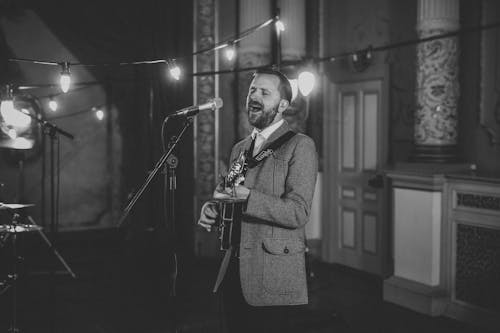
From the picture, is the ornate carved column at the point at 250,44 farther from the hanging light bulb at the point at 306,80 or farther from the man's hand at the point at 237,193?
the man's hand at the point at 237,193

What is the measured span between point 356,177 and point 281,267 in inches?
179

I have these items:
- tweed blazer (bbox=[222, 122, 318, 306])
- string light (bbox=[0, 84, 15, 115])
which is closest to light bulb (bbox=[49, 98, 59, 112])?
string light (bbox=[0, 84, 15, 115])

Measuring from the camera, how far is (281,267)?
7.72 feet

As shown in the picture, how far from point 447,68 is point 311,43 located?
2.56 metres

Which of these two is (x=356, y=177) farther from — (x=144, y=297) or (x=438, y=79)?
(x=144, y=297)

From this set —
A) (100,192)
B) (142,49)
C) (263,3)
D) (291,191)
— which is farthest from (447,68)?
(100,192)

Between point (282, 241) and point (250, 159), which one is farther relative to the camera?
point (250, 159)

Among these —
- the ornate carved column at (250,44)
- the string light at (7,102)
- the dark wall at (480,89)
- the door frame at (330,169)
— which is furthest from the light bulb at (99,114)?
the dark wall at (480,89)

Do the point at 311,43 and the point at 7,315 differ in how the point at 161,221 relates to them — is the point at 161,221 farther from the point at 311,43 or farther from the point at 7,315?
the point at 311,43

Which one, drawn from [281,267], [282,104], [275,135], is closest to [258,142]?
[275,135]

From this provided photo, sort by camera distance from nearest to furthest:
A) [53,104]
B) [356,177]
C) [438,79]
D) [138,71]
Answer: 1. [438,79]
2. [356,177]
3. [53,104]
4. [138,71]

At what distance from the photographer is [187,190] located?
717 cm

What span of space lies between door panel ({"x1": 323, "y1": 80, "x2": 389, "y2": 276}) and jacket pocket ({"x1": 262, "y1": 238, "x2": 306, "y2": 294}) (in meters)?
4.11

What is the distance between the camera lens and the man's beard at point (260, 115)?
2.45 m
